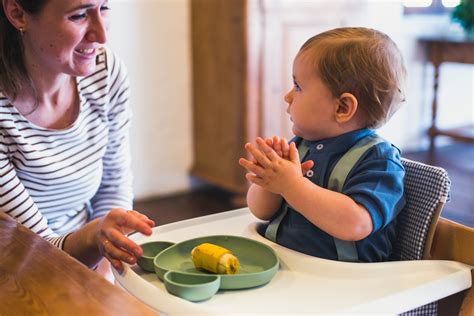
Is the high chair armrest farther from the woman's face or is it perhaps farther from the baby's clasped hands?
the woman's face

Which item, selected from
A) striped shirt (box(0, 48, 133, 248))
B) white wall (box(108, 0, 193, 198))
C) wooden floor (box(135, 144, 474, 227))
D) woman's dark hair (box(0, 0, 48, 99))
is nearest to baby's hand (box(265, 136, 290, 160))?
striped shirt (box(0, 48, 133, 248))

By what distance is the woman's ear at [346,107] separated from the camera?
103 cm

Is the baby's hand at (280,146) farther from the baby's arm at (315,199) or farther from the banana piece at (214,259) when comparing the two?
the banana piece at (214,259)

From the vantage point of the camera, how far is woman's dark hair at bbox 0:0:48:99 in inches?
53.4

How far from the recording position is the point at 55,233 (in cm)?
145

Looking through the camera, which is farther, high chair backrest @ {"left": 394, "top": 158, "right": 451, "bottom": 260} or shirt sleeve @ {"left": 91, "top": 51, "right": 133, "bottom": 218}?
shirt sleeve @ {"left": 91, "top": 51, "right": 133, "bottom": 218}

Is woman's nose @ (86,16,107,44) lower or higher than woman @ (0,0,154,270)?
higher

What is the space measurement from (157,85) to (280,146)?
97.2 inches

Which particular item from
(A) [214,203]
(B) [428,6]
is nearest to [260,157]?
(A) [214,203]

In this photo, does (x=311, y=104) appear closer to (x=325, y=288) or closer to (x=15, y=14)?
(x=325, y=288)

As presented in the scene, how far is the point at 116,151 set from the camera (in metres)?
1.59

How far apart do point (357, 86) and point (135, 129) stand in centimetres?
240

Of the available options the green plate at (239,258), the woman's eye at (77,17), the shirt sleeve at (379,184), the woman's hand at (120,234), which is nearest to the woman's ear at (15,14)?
the woman's eye at (77,17)

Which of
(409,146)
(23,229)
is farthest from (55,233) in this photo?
(409,146)
